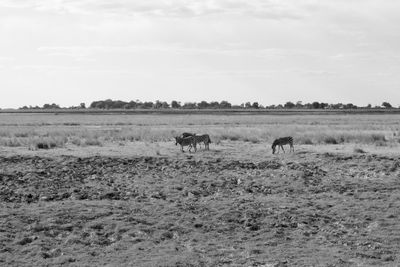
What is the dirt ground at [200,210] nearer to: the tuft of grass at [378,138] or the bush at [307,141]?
the bush at [307,141]

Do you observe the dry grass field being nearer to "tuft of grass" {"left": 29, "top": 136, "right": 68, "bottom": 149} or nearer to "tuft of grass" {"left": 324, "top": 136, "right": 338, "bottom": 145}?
"tuft of grass" {"left": 29, "top": 136, "right": 68, "bottom": 149}

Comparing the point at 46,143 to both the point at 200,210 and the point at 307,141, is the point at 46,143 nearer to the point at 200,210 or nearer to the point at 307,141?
the point at 307,141

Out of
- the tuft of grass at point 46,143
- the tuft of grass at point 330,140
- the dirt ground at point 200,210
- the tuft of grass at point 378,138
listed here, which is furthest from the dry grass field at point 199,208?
the tuft of grass at point 378,138

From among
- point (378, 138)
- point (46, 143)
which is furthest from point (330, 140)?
point (46, 143)

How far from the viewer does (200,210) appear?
18.8 metres

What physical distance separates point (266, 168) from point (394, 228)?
8942 millimetres

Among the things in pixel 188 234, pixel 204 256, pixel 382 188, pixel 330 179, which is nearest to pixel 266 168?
pixel 330 179

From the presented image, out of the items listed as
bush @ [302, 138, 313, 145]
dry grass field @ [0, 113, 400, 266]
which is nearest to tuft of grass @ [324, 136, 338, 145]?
bush @ [302, 138, 313, 145]

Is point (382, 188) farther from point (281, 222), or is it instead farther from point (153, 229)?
point (153, 229)

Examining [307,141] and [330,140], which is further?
[330,140]

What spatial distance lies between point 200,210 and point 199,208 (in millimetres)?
239

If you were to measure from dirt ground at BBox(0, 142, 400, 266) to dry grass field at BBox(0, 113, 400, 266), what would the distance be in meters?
0.04

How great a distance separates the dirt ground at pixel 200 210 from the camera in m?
15.0

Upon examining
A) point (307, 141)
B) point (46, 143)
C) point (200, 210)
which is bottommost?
point (200, 210)
